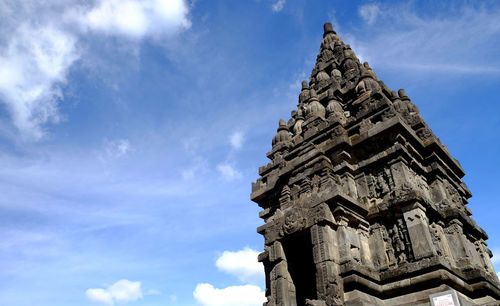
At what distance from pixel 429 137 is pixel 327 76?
21.6ft

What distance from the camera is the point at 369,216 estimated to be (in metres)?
11.2

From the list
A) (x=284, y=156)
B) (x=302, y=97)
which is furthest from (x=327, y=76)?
(x=284, y=156)

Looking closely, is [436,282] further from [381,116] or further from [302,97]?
[302,97]

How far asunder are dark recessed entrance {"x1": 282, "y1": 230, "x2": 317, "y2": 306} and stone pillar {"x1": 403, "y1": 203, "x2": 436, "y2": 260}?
2794 millimetres

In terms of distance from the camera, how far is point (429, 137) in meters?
13.2

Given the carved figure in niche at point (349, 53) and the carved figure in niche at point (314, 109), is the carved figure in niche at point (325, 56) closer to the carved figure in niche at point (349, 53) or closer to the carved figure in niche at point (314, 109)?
the carved figure in niche at point (349, 53)

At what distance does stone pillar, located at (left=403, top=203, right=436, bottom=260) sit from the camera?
9422mm

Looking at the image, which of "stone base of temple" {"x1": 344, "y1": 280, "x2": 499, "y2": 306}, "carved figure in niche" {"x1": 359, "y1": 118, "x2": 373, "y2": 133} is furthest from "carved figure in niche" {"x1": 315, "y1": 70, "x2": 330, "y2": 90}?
"stone base of temple" {"x1": 344, "y1": 280, "x2": 499, "y2": 306}

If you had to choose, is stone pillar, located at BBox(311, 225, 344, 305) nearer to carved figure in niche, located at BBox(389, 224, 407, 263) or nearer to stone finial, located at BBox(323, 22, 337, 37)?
carved figure in niche, located at BBox(389, 224, 407, 263)

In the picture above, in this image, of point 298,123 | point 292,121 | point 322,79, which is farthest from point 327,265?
point 322,79

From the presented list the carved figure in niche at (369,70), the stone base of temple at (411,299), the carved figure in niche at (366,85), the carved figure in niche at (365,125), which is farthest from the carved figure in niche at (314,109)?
the stone base of temple at (411,299)

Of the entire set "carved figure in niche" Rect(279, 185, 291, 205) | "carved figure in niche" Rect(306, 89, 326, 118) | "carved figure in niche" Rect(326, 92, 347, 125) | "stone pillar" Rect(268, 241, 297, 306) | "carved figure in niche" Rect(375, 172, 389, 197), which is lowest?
"stone pillar" Rect(268, 241, 297, 306)

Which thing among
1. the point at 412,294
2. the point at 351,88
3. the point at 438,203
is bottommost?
the point at 412,294

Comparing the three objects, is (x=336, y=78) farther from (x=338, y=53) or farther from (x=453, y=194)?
(x=453, y=194)
